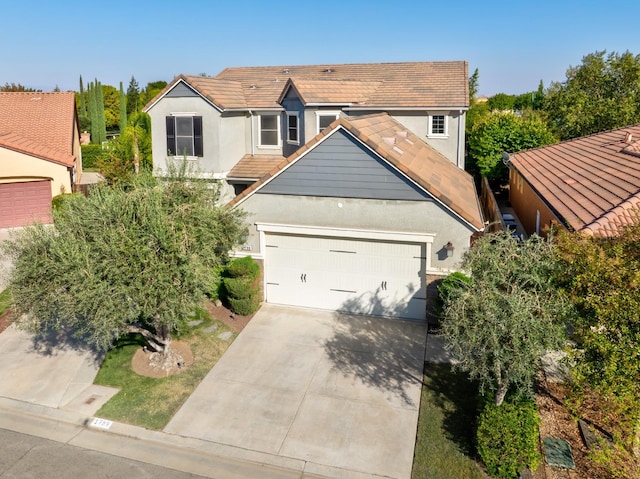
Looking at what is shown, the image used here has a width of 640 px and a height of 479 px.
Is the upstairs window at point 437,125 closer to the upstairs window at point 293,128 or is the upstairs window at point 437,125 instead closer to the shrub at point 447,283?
the upstairs window at point 293,128

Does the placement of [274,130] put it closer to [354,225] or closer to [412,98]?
[412,98]

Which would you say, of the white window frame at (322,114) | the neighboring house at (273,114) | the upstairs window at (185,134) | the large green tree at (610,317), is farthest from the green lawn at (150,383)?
the white window frame at (322,114)

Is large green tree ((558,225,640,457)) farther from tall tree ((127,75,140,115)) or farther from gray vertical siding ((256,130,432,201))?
tall tree ((127,75,140,115))

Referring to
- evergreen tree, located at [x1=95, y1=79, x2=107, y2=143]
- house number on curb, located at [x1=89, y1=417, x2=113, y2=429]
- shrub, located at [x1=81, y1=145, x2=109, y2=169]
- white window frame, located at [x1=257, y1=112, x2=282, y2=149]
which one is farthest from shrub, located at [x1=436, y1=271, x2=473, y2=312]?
evergreen tree, located at [x1=95, y1=79, x2=107, y2=143]

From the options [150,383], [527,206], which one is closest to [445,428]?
[150,383]

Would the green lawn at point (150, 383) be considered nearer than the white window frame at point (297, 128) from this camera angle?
Yes

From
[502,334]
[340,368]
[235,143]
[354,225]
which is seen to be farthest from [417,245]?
[235,143]

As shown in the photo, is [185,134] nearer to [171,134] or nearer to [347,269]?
[171,134]
